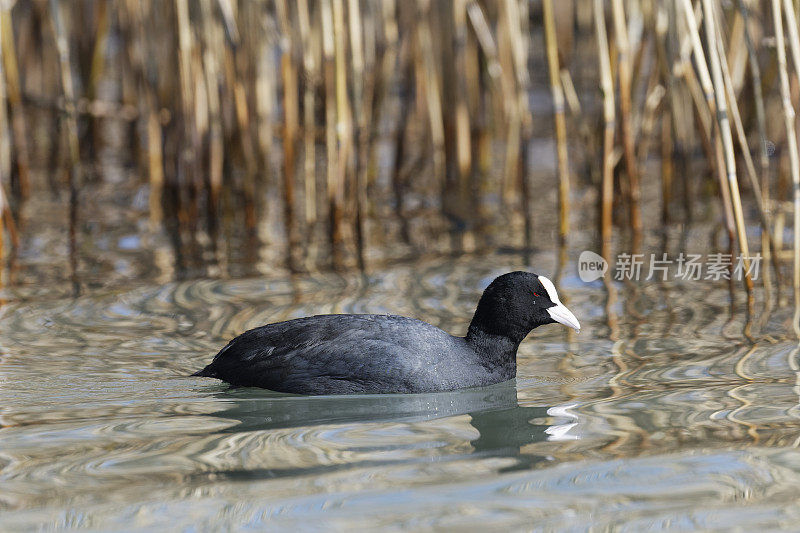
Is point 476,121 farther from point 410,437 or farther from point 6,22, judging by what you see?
point 410,437

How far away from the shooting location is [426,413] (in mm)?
3848

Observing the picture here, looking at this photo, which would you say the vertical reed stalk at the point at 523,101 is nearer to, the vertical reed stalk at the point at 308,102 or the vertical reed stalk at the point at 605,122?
the vertical reed stalk at the point at 605,122

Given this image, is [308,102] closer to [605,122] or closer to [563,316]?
[605,122]

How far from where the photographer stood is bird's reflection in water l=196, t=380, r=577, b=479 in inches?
138

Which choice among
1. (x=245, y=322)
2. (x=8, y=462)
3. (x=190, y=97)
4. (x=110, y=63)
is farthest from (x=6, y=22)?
(x=110, y=63)

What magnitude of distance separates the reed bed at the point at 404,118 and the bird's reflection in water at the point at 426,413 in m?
1.55

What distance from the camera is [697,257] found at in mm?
6203

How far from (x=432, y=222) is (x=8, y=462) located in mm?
4475

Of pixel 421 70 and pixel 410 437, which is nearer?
pixel 410 437

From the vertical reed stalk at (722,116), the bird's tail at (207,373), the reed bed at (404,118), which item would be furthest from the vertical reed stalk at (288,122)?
the vertical reed stalk at (722,116)

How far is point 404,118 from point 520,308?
4039 mm

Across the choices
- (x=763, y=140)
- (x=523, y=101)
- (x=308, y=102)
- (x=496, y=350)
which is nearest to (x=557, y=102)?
(x=523, y=101)

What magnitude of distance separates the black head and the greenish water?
0.20 m

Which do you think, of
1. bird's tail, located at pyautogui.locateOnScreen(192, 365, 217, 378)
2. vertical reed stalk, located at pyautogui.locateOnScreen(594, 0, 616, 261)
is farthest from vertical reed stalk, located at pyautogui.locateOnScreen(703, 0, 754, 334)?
bird's tail, located at pyautogui.locateOnScreen(192, 365, 217, 378)
